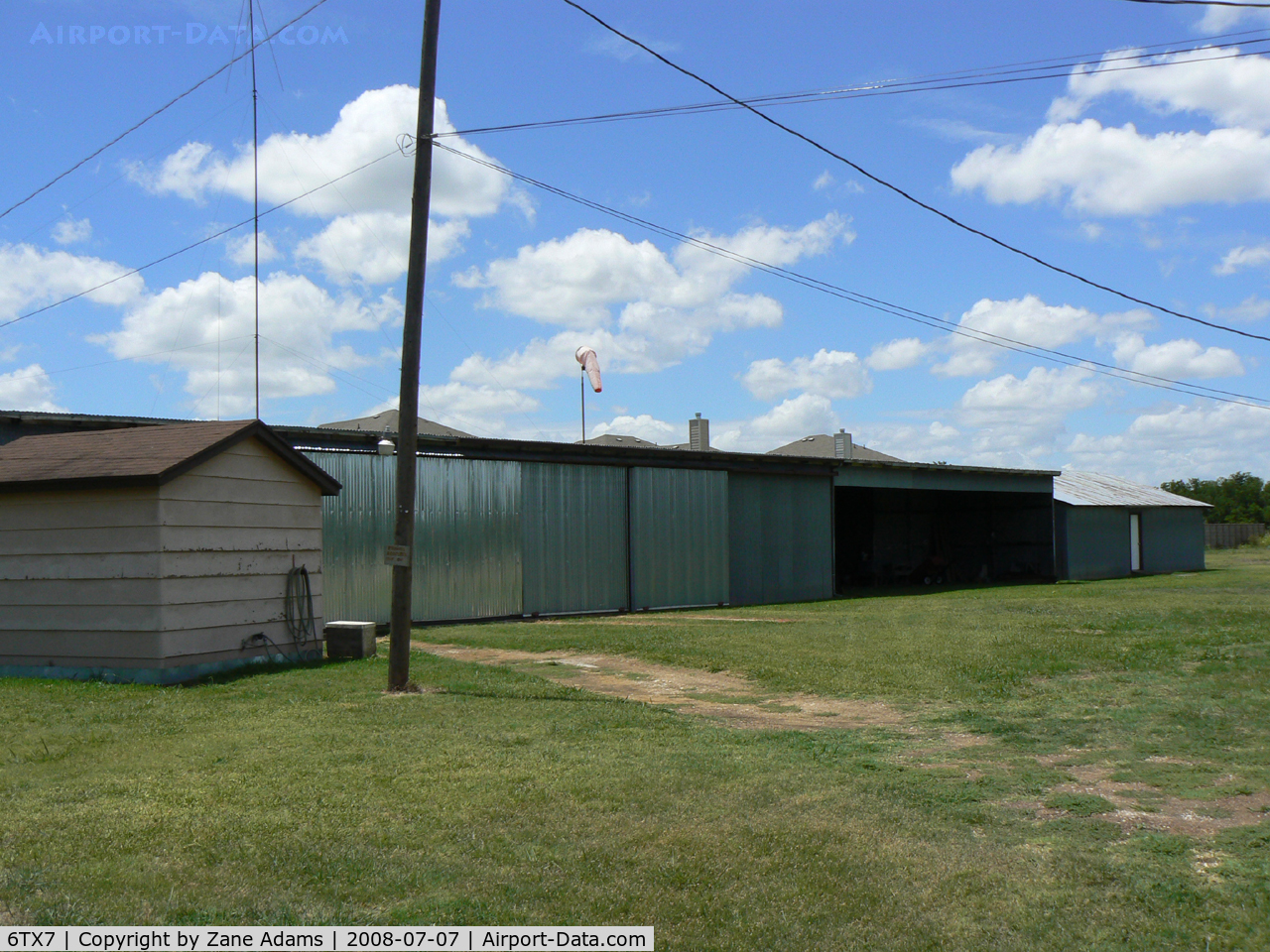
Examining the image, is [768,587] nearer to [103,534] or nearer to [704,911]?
[103,534]

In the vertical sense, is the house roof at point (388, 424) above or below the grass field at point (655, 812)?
above

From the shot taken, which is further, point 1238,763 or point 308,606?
point 308,606

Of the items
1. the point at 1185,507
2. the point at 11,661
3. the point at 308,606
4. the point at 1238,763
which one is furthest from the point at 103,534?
the point at 1185,507

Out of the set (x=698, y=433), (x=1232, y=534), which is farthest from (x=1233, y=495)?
(x=698, y=433)

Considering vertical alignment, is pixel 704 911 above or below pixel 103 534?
below

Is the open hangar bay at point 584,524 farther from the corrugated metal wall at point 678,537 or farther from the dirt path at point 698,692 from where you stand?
the dirt path at point 698,692

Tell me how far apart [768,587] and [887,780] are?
72.3ft

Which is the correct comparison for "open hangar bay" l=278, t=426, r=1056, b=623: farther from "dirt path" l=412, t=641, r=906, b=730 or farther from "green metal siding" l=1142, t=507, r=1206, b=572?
"green metal siding" l=1142, t=507, r=1206, b=572

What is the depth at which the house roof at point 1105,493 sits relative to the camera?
129 feet

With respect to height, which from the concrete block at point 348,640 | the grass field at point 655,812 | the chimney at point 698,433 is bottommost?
the grass field at point 655,812

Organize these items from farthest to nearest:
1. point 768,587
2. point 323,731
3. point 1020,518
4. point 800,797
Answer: point 1020,518 → point 768,587 → point 323,731 → point 800,797

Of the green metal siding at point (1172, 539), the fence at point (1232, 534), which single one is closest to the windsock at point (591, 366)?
the green metal siding at point (1172, 539)

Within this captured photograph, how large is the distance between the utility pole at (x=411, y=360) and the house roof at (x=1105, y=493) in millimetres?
32702

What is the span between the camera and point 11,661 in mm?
12047
